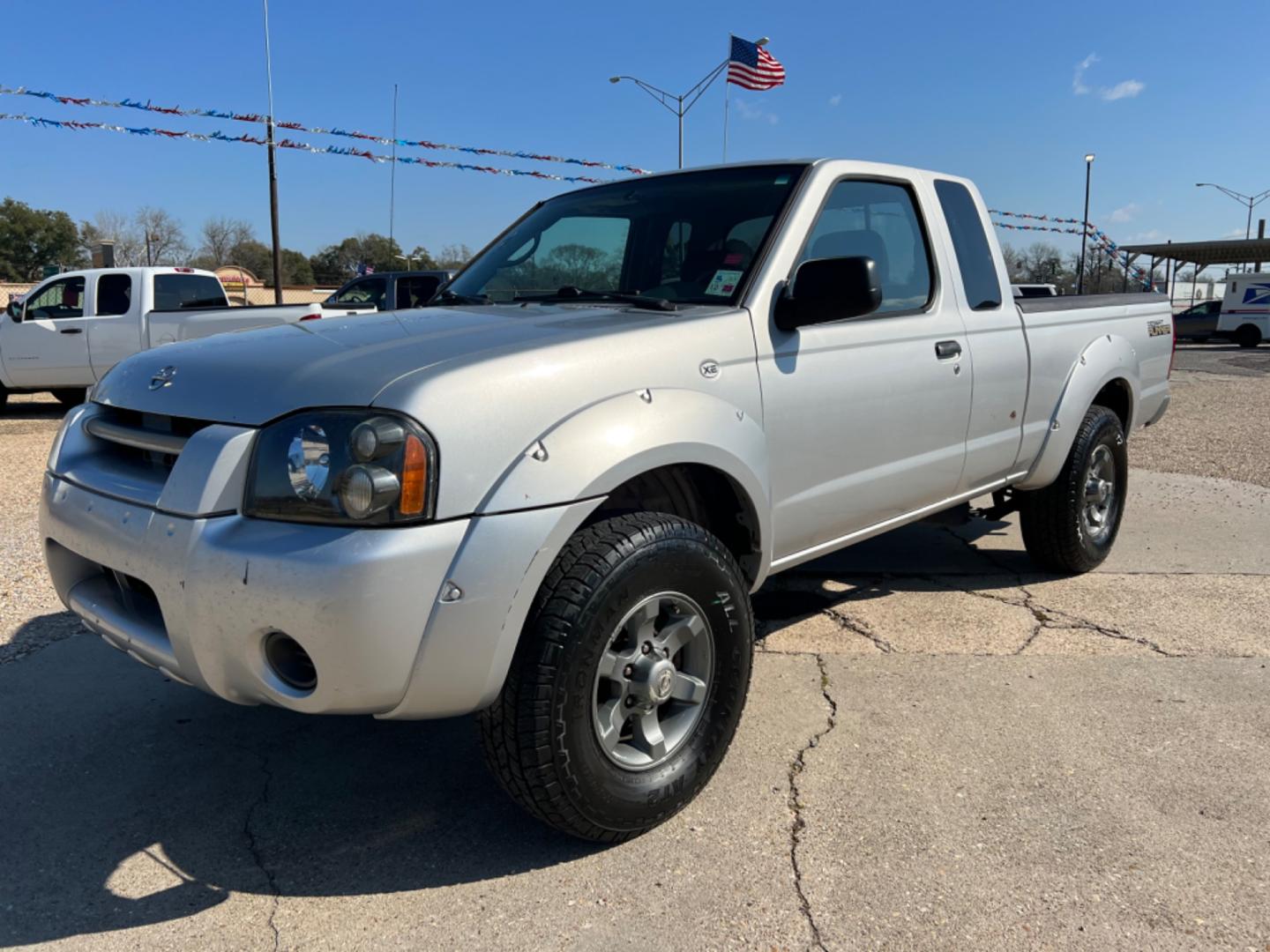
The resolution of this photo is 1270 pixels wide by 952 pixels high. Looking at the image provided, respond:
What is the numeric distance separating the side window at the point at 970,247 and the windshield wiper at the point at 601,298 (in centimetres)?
159

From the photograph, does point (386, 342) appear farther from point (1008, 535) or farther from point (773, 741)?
point (1008, 535)

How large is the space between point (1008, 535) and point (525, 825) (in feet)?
14.4

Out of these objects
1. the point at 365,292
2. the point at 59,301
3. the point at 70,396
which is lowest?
the point at 70,396

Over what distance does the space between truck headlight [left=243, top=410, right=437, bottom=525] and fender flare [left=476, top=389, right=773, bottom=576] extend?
0.18 m

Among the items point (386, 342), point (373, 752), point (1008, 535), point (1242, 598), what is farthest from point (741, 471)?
point (1008, 535)

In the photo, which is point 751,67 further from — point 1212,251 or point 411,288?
point 1212,251

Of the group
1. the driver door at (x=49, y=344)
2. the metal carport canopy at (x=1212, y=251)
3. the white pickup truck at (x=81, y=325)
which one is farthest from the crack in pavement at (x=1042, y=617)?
the metal carport canopy at (x=1212, y=251)

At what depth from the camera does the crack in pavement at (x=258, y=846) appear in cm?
242

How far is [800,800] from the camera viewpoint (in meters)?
2.97

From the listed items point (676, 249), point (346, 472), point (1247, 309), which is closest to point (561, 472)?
point (346, 472)

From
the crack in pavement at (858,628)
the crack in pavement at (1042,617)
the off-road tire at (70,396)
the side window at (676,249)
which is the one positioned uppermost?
the side window at (676,249)

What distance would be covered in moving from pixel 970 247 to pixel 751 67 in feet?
59.5

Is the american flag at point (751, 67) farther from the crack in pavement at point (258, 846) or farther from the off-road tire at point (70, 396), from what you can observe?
the crack in pavement at point (258, 846)

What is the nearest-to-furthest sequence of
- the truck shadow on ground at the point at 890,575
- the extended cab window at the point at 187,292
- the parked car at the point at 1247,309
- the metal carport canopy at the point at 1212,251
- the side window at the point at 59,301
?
the truck shadow on ground at the point at 890,575 < the side window at the point at 59,301 < the extended cab window at the point at 187,292 < the parked car at the point at 1247,309 < the metal carport canopy at the point at 1212,251
